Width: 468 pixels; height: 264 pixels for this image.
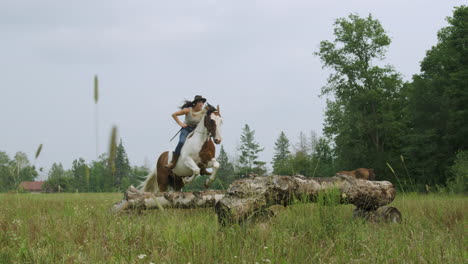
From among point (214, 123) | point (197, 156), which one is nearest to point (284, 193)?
point (214, 123)

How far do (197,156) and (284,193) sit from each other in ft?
15.5

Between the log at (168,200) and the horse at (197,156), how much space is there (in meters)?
1.91

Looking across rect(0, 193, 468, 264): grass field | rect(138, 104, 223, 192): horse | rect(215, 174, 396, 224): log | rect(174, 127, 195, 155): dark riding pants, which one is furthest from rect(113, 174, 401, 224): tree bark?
rect(174, 127, 195, 155): dark riding pants

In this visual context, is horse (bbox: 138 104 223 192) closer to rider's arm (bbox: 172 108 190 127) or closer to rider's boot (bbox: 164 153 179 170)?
rider's boot (bbox: 164 153 179 170)

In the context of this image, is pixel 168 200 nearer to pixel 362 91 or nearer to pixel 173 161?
pixel 173 161

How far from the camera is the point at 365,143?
36.9 meters

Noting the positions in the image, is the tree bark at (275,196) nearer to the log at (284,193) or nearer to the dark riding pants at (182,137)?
the log at (284,193)

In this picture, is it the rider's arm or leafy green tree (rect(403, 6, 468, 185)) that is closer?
the rider's arm

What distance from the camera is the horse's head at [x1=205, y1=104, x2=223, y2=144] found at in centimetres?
923

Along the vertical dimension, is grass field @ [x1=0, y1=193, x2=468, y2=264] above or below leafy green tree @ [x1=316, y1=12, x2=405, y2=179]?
below

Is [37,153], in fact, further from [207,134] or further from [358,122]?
[358,122]

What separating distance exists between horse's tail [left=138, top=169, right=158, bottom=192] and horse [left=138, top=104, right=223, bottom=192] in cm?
40

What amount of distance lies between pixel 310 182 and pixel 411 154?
29.2m

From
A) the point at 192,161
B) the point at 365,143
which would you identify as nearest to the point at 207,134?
the point at 192,161
